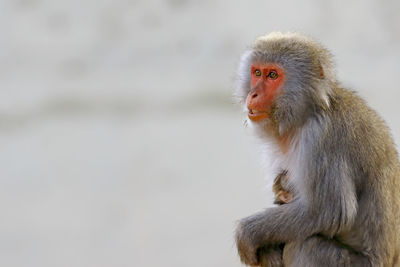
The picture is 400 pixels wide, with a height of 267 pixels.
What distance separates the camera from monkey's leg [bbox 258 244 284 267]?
21.2ft

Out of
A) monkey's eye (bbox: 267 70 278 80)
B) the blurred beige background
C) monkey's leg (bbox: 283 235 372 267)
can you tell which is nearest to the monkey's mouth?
monkey's eye (bbox: 267 70 278 80)

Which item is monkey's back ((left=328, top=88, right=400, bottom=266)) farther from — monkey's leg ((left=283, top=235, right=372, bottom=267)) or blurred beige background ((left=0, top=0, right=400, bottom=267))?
blurred beige background ((left=0, top=0, right=400, bottom=267))

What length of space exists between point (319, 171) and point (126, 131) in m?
3.74

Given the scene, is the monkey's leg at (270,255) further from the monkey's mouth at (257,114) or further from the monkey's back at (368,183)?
the monkey's mouth at (257,114)

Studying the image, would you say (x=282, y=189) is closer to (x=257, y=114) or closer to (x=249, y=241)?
(x=249, y=241)

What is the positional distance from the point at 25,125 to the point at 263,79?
3.77 m

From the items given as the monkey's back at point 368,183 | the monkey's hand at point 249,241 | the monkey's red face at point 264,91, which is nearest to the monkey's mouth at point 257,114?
the monkey's red face at point 264,91

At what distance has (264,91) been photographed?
6.46 m

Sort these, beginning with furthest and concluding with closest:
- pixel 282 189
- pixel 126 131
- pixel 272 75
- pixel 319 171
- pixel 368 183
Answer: pixel 126 131 < pixel 282 189 < pixel 272 75 < pixel 368 183 < pixel 319 171

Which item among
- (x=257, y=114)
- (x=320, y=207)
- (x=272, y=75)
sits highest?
(x=272, y=75)

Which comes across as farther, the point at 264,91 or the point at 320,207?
the point at 264,91

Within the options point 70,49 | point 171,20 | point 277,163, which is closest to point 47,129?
point 70,49

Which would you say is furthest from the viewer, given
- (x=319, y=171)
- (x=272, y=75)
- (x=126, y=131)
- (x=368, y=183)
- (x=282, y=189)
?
(x=126, y=131)

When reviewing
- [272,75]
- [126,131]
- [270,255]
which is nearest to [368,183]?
[270,255]
